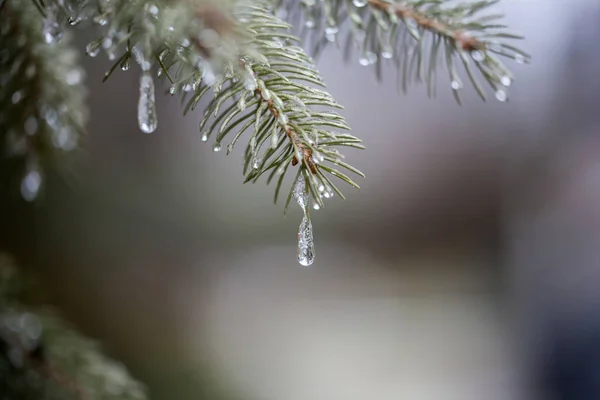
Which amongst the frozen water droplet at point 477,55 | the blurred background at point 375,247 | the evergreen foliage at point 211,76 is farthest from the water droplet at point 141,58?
the blurred background at point 375,247

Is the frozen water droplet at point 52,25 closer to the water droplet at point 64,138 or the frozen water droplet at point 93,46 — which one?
the frozen water droplet at point 93,46

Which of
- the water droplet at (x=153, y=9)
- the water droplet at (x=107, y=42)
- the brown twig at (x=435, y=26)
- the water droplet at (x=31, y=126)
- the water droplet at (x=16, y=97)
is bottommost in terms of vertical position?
the water droplet at (x=31, y=126)

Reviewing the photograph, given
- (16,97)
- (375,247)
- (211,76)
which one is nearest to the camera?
(211,76)

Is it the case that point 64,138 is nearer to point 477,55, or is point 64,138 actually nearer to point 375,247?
point 477,55

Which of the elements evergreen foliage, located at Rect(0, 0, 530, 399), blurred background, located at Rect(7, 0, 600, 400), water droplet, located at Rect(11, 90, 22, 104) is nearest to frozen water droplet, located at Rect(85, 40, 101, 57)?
evergreen foliage, located at Rect(0, 0, 530, 399)

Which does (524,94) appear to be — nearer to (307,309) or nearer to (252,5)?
(307,309)

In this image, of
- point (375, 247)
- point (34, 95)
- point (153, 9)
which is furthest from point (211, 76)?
Answer: point (375, 247)

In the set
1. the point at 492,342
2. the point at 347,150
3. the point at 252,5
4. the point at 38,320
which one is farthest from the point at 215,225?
the point at 252,5

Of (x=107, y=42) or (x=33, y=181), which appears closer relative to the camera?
(x=107, y=42)

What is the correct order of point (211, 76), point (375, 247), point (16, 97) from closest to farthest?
point (211, 76) → point (16, 97) → point (375, 247)
